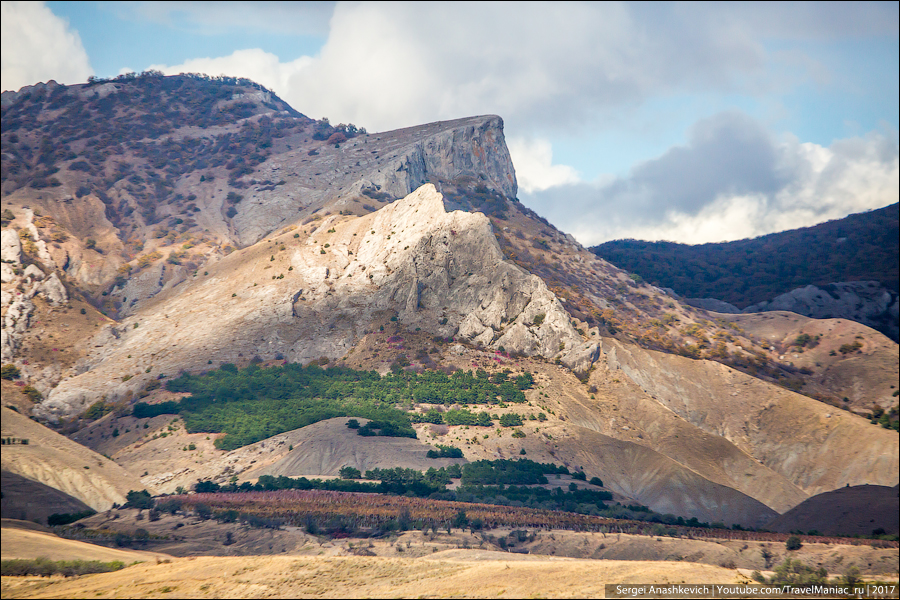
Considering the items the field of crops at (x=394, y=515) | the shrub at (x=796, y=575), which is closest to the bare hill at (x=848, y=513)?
the field of crops at (x=394, y=515)

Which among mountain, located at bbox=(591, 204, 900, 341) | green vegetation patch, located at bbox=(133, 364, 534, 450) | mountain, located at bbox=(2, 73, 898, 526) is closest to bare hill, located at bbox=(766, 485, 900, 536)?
mountain, located at bbox=(2, 73, 898, 526)

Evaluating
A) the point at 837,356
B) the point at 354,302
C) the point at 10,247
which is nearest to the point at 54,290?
the point at 10,247

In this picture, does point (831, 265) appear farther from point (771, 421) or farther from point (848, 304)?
point (771, 421)

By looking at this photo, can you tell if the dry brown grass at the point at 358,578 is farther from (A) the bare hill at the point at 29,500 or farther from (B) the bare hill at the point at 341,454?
(B) the bare hill at the point at 341,454

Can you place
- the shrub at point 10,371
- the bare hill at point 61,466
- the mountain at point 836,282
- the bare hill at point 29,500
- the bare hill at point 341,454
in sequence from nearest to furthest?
the bare hill at point 29,500, the bare hill at point 61,466, the bare hill at point 341,454, the shrub at point 10,371, the mountain at point 836,282

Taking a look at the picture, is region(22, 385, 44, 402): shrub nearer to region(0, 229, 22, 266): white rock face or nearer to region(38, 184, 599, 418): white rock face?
region(38, 184, 599, 418): white rock face

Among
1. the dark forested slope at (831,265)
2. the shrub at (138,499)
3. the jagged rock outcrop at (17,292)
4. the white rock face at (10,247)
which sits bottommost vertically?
the shrub at (138,499)

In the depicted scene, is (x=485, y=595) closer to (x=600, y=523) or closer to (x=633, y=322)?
(x=600, y=523)
